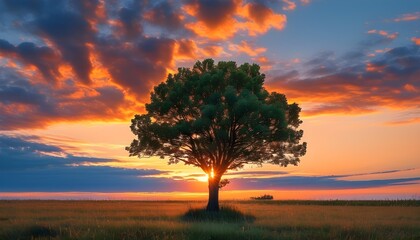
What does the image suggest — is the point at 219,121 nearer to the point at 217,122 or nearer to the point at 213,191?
the point at 217,122

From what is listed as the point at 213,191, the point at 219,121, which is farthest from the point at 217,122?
the point at 213,191

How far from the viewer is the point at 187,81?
46.8 meters

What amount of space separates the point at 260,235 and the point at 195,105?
22.8 meters

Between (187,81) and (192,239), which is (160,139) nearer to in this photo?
(187,81)

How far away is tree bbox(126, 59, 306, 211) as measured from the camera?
142 ft

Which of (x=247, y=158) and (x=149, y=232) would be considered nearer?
(x=149, y=232)

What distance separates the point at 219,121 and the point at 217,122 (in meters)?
0.37

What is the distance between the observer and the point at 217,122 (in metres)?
44.1

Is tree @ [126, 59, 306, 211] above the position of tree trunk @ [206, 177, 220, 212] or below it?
above

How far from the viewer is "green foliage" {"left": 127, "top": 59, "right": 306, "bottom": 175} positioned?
1709 inches

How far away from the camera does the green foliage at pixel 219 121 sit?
1709 inches

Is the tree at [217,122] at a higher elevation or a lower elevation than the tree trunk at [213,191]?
higher

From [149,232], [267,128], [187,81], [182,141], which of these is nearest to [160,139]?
[182,141]

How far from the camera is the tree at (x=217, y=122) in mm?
43413
